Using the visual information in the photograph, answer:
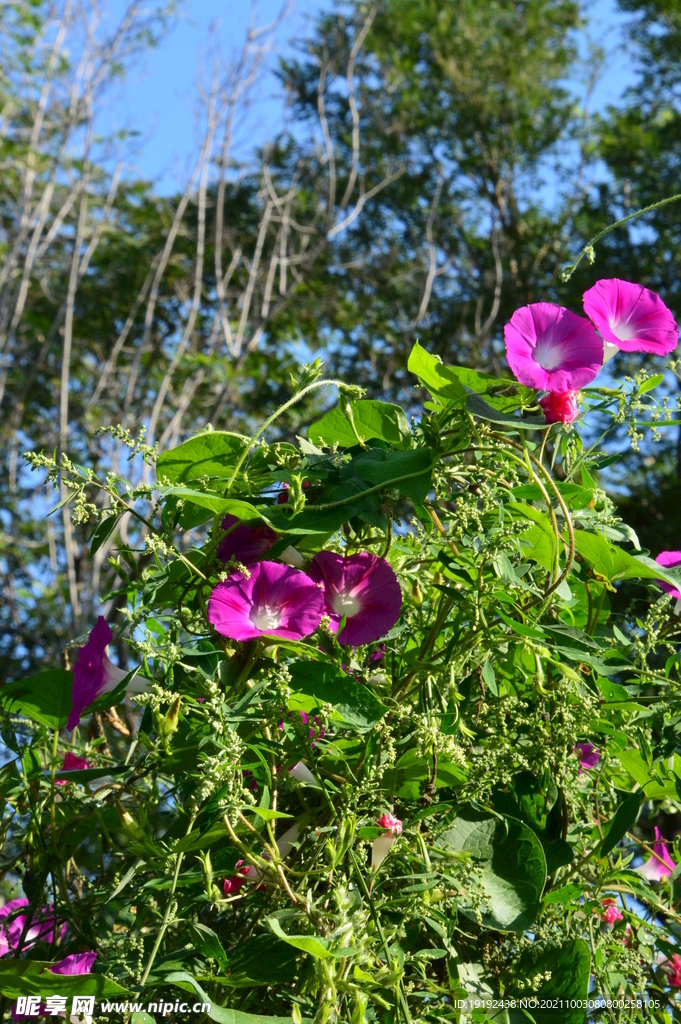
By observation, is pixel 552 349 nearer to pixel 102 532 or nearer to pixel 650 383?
pixel 650 383

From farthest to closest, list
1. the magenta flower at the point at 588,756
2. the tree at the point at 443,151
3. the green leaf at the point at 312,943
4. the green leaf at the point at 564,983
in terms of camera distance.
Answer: the tree at the point at 443,151 → the magenta flower at the point at 588,756 → the green leaf at the point at 564,983 → the green leaf at the point at 312,943

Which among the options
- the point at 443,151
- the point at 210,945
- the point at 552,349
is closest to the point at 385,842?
the point at 210,945

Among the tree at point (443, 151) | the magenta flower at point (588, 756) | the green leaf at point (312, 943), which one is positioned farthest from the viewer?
the tree at point (443, 151)

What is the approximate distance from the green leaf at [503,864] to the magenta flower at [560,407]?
0.26m

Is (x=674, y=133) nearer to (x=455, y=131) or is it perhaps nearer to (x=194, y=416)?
(x=455, y=131)

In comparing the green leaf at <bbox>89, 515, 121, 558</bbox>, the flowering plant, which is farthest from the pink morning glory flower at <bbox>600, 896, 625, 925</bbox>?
the green leaf at <bbox>89, 515, 121, 558</bbox>

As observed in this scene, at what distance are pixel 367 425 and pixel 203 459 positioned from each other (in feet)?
0.37

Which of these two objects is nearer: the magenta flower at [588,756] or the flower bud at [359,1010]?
the flower bud at [359,1010]

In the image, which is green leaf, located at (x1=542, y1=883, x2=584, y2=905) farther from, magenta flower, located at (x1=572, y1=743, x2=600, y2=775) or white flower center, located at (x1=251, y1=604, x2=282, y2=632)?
white flower center, located at (x1=251, y1=604, x2=282, y2=632)

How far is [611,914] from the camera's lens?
0.64 m

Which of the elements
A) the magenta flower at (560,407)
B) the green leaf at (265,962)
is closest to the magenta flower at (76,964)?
the green leaf at (265,962)

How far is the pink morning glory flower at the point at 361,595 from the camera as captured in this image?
530mm

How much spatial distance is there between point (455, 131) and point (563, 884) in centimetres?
644

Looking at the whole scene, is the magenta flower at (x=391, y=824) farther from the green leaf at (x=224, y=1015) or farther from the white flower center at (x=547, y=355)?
the white flower center at (x=547, y=355)
